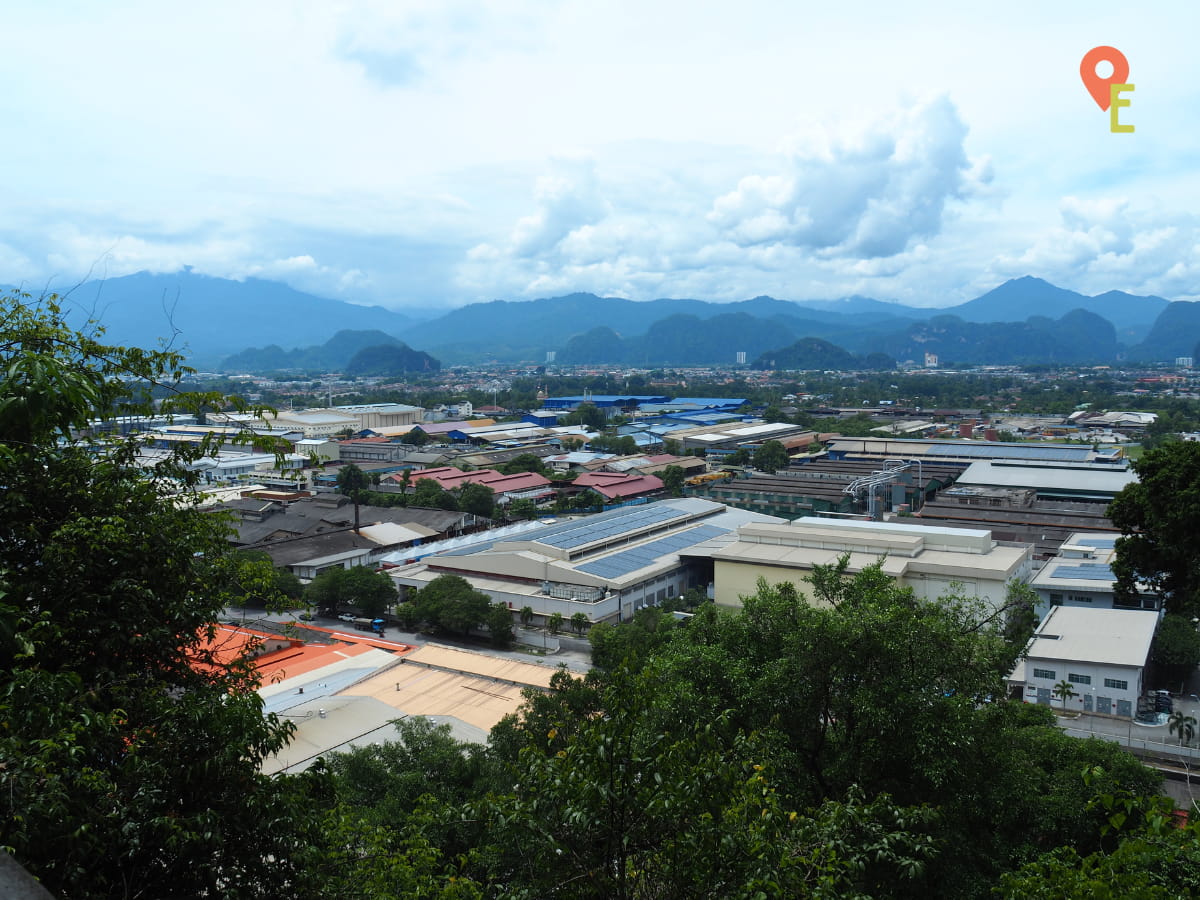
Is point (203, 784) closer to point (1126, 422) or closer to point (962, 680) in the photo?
point (962, 680)

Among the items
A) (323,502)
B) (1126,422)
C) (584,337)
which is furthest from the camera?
(584,337)

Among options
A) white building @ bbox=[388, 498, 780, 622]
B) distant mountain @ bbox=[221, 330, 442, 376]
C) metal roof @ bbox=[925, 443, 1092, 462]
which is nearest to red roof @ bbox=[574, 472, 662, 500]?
white building @ bbox=[388, 498, 780, 622]

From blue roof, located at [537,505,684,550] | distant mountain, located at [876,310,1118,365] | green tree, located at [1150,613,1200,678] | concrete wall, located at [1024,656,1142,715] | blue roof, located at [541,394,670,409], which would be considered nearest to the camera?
concrete wall, located at [1024,656,1142,715]

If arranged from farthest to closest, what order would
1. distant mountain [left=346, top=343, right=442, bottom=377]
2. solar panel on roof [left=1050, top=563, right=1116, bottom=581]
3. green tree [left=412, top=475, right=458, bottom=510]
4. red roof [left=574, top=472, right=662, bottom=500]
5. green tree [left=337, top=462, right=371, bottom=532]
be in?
distant mountain [left=346, top=343, right=442, bottom=377]
green tree [left=337, top=462, right=371, bottom=532]
red roof [left=574, top=472, right=662, bottom=500]
green tree [left=412, top=475, right=458, bottom=510]
solar panel on roof [left=1050, top=563, right=1116, bottom=581]

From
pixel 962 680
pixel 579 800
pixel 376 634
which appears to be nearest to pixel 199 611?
pixel 579 800

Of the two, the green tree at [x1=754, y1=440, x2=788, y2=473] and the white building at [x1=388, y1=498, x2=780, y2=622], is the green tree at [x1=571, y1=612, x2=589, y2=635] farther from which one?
the green tree at [x1=754, y1=440, x2=788, y2=473]

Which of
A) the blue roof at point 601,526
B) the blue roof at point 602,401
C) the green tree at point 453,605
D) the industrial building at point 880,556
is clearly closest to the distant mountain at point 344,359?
the blue roof at point 602,401
